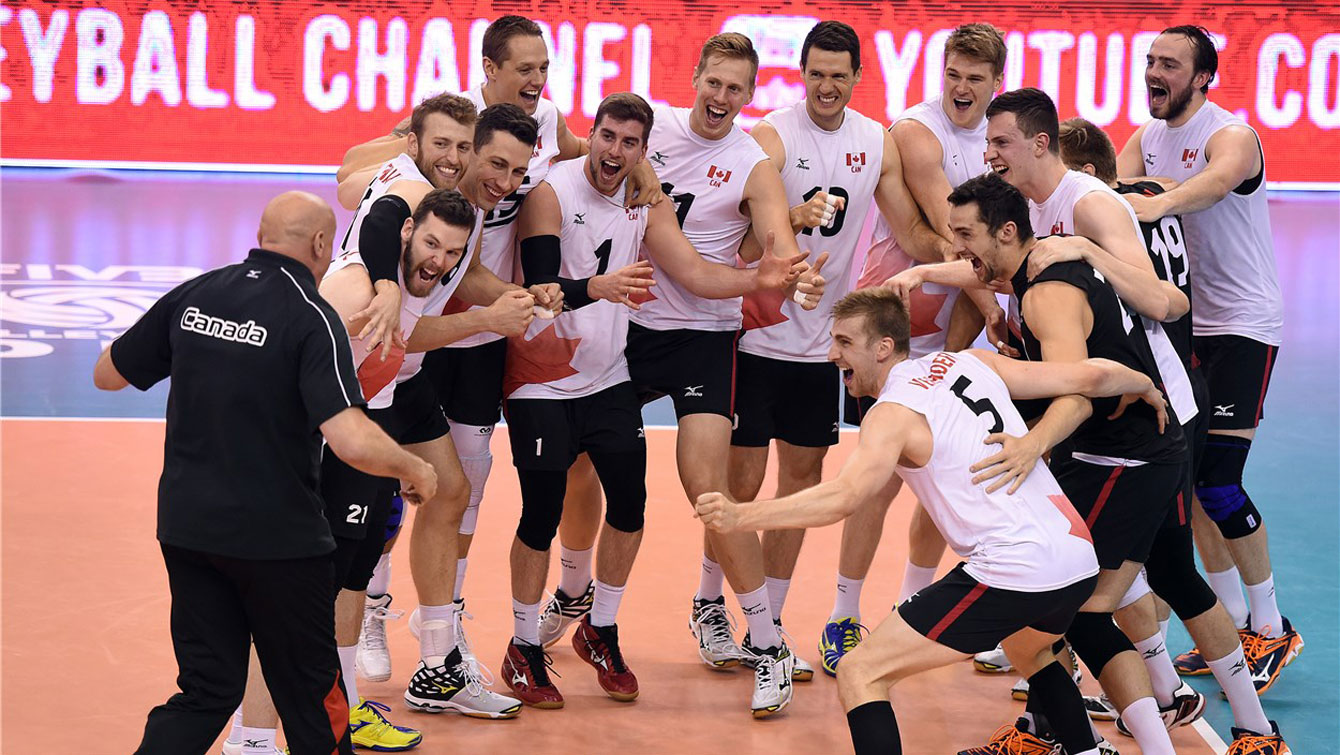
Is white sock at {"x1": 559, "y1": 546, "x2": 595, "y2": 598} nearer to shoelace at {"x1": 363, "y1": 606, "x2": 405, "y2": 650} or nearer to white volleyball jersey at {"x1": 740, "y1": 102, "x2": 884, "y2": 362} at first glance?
shoelace at {"x1": 363, "y1": 606, "x2": 405, "y2": 650}

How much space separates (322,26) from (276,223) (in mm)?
19466

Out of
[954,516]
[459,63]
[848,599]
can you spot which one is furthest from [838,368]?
[459,63]

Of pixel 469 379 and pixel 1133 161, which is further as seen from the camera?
pixel 1133 161

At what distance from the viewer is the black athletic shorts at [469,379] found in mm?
6672

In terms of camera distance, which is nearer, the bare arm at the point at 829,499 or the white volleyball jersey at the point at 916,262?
the bare arm at the point at 829,499

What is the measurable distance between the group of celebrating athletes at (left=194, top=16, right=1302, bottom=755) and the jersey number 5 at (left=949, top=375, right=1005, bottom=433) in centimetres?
2

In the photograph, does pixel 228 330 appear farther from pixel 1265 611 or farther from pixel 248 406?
pixel 1265 611

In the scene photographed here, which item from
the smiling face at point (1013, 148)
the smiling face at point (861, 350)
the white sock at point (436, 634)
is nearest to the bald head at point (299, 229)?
the smiling face at point (861, 350)

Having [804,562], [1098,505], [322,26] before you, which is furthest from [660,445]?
[322,26]

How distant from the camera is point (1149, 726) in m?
5.30

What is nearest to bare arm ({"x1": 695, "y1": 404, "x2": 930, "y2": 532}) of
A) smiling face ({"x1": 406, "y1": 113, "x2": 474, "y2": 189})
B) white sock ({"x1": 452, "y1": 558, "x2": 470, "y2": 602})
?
smiling face ({"x1": 406, "y1": 113, "x2": 474, "y2": 189})

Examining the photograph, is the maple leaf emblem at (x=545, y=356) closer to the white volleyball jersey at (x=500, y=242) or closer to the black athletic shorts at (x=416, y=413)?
the white volleyball jersey at (x=500, y=242)

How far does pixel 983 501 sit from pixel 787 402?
223 centimetres

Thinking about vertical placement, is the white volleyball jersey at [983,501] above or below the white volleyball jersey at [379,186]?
below
